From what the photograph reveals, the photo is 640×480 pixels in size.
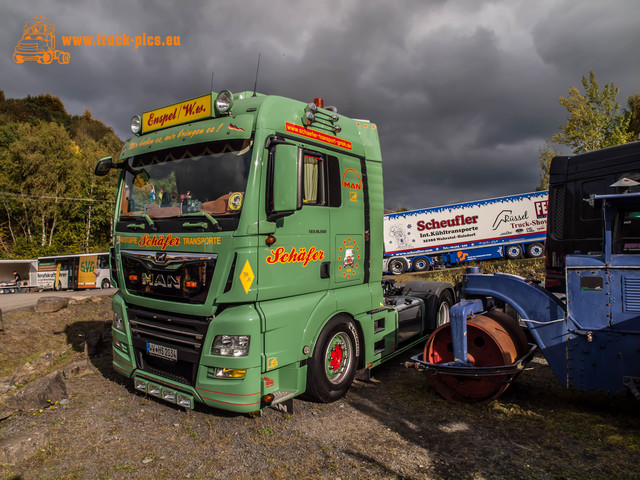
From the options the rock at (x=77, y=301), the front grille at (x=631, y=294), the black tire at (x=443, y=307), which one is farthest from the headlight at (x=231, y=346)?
the rock at (x=77, y=301)

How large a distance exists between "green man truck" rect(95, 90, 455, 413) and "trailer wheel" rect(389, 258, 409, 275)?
22.3m

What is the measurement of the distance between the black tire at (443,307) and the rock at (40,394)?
6777 millimetres

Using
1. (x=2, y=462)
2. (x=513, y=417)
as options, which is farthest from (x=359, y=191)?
(x=2, y=462)

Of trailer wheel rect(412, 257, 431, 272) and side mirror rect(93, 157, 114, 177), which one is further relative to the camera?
trailer wheel rect(412, 257, 431, 272)

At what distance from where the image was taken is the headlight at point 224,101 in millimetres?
4840

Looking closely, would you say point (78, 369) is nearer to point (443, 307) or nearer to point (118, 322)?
point (118, 322)

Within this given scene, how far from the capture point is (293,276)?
4.80m

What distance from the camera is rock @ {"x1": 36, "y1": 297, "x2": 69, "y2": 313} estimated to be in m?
12.3

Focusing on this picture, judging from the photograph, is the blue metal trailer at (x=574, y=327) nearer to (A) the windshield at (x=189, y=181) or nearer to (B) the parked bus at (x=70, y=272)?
(A) the windshield at (x=189, y=181)

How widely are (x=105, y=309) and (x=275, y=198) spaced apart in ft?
38.9

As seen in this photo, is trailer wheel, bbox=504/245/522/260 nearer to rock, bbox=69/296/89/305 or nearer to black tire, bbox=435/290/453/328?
black tire, bbox=435/290/453/328

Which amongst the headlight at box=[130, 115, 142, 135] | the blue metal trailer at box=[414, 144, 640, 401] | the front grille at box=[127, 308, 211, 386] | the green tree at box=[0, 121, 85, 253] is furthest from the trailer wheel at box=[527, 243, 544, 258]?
the green tree at box=[0, 121, 85, 253]

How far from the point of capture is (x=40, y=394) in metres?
5.20

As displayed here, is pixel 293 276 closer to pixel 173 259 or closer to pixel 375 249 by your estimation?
pixel 173 259
